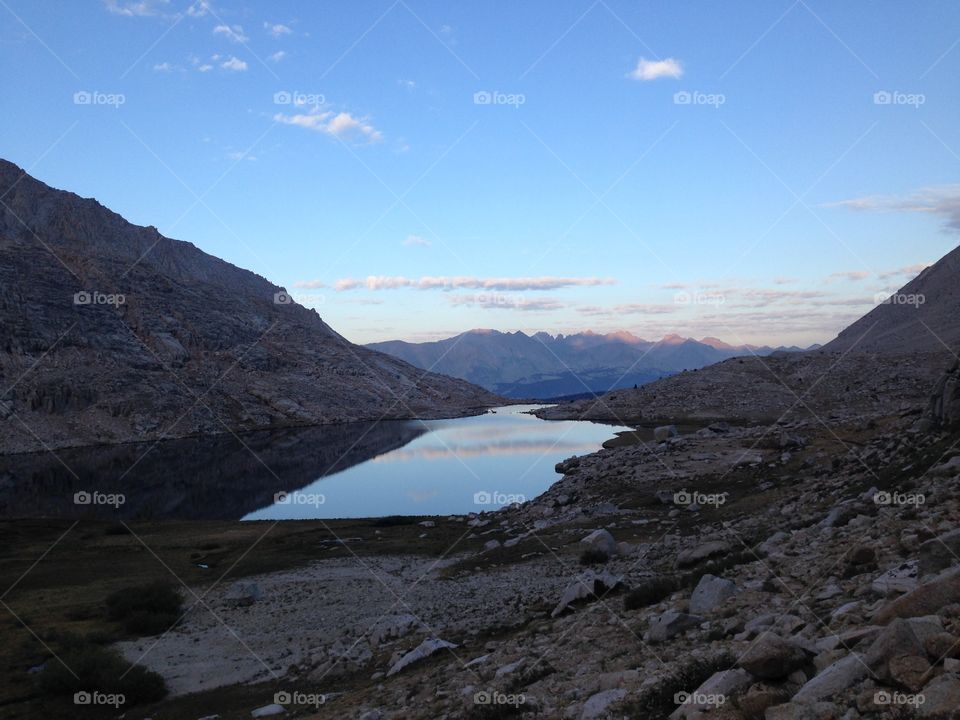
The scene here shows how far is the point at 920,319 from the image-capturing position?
12388cm

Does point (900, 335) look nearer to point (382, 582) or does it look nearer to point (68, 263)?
point (382, 582)

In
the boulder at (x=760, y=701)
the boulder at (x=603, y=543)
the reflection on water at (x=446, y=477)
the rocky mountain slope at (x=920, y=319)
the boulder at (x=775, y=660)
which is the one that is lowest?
the reflection on water at (x=446, y=477)

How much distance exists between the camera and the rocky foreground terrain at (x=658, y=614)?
22.5ft

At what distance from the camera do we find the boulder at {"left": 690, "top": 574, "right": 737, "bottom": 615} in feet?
36.8

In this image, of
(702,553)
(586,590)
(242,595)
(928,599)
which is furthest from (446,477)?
(928,599)

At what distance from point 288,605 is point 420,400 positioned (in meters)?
159

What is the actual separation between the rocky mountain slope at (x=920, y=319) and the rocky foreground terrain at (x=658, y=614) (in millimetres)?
91659

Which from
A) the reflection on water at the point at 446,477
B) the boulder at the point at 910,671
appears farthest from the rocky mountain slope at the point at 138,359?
the boulder at the point at 910,671

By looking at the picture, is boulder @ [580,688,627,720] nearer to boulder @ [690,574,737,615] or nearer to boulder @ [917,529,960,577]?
boulder @ [690,574,737,615]

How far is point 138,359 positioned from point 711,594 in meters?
141

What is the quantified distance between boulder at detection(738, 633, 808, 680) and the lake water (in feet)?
134

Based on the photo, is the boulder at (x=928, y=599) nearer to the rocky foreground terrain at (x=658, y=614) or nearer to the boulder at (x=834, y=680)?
the rocky foreground terrain at (x=658, y=614)

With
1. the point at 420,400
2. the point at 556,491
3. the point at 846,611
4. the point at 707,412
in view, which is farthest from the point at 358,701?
the point at 420,400

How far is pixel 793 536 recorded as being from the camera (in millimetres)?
14867
